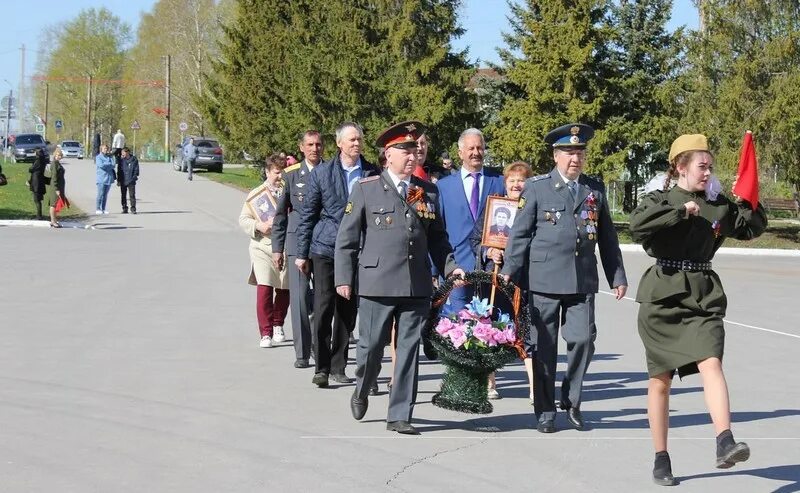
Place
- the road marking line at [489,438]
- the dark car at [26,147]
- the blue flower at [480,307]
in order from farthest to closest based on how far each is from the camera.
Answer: the dark car at [26,147] < the blue flower at [480,307] < the road marking line at [489,438]

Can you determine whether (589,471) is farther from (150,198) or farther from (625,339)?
(150,198)

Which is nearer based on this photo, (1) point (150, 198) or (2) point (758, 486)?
(2) point (758, 486)

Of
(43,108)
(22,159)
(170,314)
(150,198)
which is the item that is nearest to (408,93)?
(150,198)

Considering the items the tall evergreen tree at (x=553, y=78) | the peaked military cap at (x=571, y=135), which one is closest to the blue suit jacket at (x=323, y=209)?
the peaked military cap at (x=571, y=135)

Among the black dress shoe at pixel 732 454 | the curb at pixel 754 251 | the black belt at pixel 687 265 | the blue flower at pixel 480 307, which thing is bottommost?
the curb at pixel 754 251

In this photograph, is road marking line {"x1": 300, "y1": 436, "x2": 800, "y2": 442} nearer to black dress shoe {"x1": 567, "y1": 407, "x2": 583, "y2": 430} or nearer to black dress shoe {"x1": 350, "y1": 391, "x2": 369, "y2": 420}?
black dress shoe {"x1": 567, "y1": 407, "x2": 583, "y2": 430}

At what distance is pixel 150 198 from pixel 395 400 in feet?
112

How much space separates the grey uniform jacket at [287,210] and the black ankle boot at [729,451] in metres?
5.04

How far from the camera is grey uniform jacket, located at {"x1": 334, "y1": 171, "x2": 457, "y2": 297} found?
848cm

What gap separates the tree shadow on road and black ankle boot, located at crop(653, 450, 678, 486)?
181 mm

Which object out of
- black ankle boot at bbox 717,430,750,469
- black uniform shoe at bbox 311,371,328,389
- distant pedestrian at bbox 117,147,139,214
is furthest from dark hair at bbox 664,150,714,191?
distant pedestrian at bbox 117,147,139,214

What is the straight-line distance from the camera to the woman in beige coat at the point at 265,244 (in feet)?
40.2

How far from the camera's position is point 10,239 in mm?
25953

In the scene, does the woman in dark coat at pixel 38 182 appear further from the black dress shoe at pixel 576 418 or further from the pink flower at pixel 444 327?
the black dress shoe at pixel 576 418
